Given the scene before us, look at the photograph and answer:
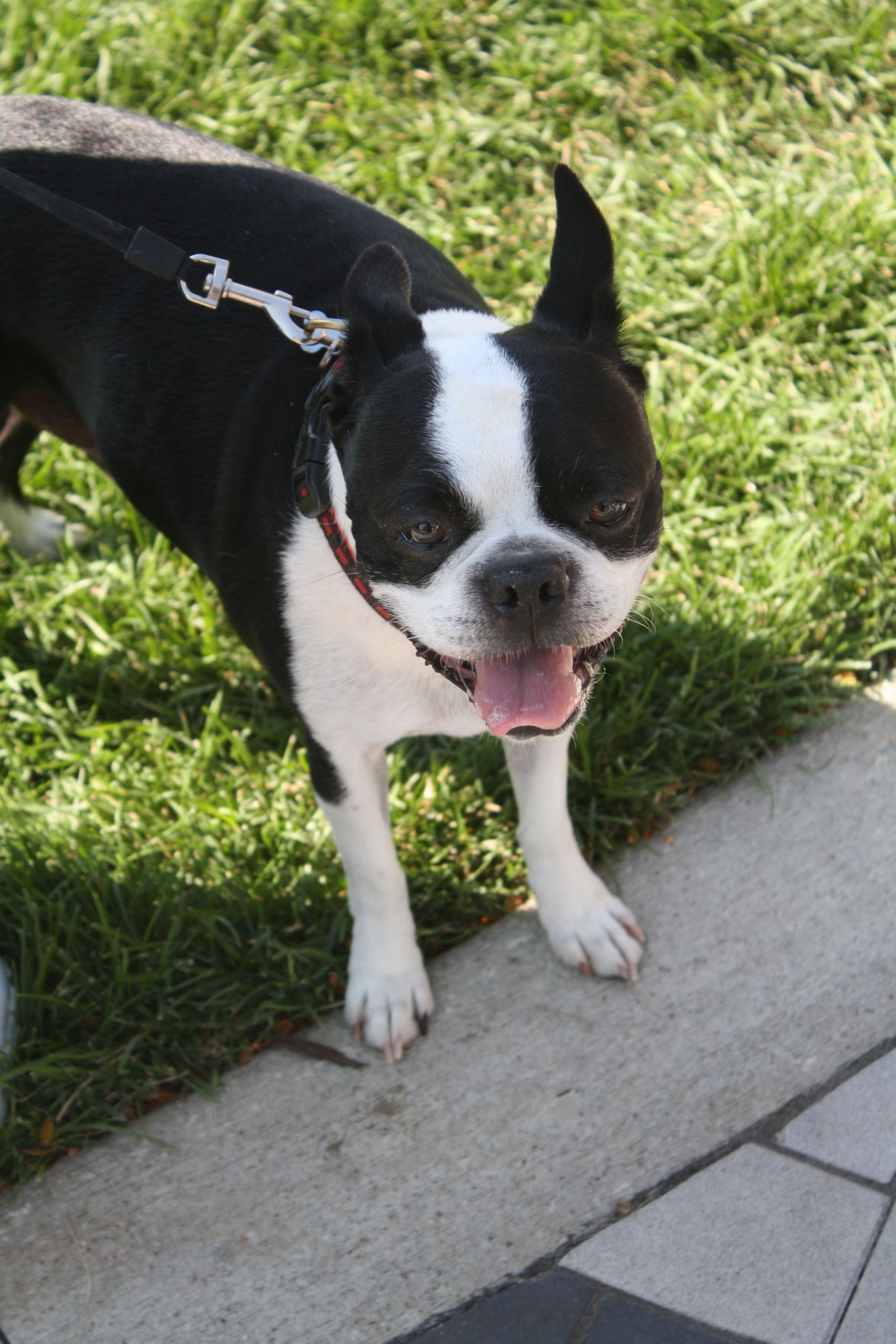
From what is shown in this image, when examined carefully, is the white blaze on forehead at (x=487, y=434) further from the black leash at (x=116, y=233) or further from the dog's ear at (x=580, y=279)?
the black leash at (x=116, y=233)

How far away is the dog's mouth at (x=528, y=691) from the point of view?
215 cm

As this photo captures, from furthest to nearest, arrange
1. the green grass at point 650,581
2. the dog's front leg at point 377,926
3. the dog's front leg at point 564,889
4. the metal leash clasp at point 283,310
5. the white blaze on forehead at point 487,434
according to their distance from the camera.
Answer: the green grass at point 650,581
the dog's front leg at point 564,889
the dog's front leg at point 377,926
the metal leash clasp at point 283,310
the white blaze on forehead at point 487,434

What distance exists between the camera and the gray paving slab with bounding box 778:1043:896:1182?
2.38 metres

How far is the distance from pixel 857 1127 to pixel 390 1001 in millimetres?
1011

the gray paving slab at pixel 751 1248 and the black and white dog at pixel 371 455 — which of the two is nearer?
the black and white dog at pixel 371 455

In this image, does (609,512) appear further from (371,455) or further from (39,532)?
(39,532)

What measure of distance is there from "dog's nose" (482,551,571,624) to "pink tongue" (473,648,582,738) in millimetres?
166

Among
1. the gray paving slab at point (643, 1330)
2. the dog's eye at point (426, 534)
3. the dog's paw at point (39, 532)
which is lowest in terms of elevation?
the dog's paw at point (39, 532)

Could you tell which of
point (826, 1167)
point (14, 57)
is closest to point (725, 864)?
point (826, 1167)

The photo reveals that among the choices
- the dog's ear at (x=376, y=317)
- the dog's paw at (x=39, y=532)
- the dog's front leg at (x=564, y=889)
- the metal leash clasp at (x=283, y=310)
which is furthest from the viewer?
the dog's paw at (x=39, y=532)

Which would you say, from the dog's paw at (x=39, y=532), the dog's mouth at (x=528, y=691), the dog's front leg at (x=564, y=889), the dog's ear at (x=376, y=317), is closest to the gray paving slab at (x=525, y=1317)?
the dog's front leg at (x=564, y=889)

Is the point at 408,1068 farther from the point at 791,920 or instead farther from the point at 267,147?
the point at 267,147

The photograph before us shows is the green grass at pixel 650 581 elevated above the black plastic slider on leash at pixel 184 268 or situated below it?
below

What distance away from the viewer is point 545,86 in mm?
4559
